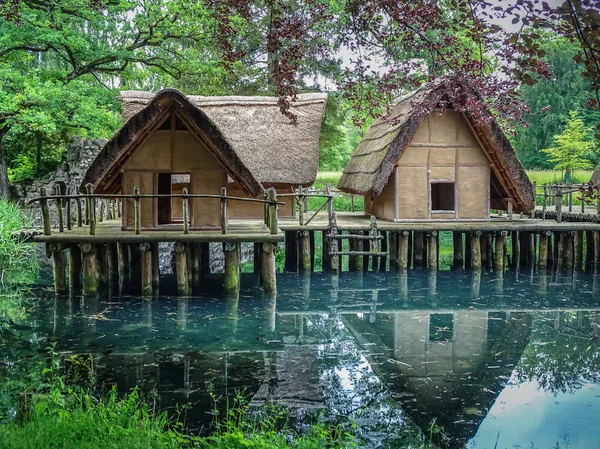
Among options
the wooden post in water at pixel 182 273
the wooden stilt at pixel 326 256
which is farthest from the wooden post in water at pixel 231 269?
→ the wooden stilt at pixel 326 256

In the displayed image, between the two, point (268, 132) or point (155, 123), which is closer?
point (155, 123)

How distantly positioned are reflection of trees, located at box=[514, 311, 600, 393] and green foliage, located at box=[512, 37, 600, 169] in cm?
3021

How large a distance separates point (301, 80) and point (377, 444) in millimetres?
24259

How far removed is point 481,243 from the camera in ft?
59.5

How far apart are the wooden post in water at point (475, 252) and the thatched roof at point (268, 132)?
17.5ft

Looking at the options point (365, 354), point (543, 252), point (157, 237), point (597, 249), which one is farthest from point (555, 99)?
point (365, 354)

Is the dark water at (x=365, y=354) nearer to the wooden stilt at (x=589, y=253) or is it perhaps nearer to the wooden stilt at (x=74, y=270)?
the wooden stilt at (x=74, y=270)

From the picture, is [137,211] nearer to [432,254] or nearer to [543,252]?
[432,254]

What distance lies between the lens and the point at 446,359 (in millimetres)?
8406

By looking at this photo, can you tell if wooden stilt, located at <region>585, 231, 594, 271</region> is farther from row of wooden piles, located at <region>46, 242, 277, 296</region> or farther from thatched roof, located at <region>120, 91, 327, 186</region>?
row of wooden piles, located at <region>46, 242, 277, 296</region>

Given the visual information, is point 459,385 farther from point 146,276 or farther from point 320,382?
point 146,276

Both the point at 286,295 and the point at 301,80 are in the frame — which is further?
Answer: the point at 301,80

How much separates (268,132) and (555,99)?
87.9ft

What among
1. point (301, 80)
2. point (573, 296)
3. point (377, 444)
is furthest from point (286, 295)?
point (301, 80)
